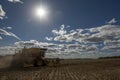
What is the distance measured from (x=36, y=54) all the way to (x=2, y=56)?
17.9ft

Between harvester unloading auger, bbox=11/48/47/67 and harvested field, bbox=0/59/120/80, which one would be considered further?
harvester unloading auger, bbox=11/48/47/67

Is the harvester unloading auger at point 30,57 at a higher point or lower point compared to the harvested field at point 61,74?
higher

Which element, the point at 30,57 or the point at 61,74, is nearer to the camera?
the point at 61,74

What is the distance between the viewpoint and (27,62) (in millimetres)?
29312

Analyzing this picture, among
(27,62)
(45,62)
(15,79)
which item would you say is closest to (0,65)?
(27,62)

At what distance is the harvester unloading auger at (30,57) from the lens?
2712cm

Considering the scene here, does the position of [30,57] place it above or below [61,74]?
above

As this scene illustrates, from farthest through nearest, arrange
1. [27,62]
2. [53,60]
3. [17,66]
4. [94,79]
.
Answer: [53,60] → [27,62] → [17,66] → [94,79]

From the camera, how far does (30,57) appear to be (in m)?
29.3

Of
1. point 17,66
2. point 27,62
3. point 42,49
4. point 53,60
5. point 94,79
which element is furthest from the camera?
point 53,60

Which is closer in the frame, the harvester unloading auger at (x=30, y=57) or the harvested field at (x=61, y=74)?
the harvested field at (x=61, y=74)

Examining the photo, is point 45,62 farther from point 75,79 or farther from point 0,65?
point 75,79

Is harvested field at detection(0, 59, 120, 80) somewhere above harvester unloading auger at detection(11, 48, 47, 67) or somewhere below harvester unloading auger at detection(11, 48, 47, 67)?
below

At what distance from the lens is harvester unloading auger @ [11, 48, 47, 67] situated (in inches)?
1068
